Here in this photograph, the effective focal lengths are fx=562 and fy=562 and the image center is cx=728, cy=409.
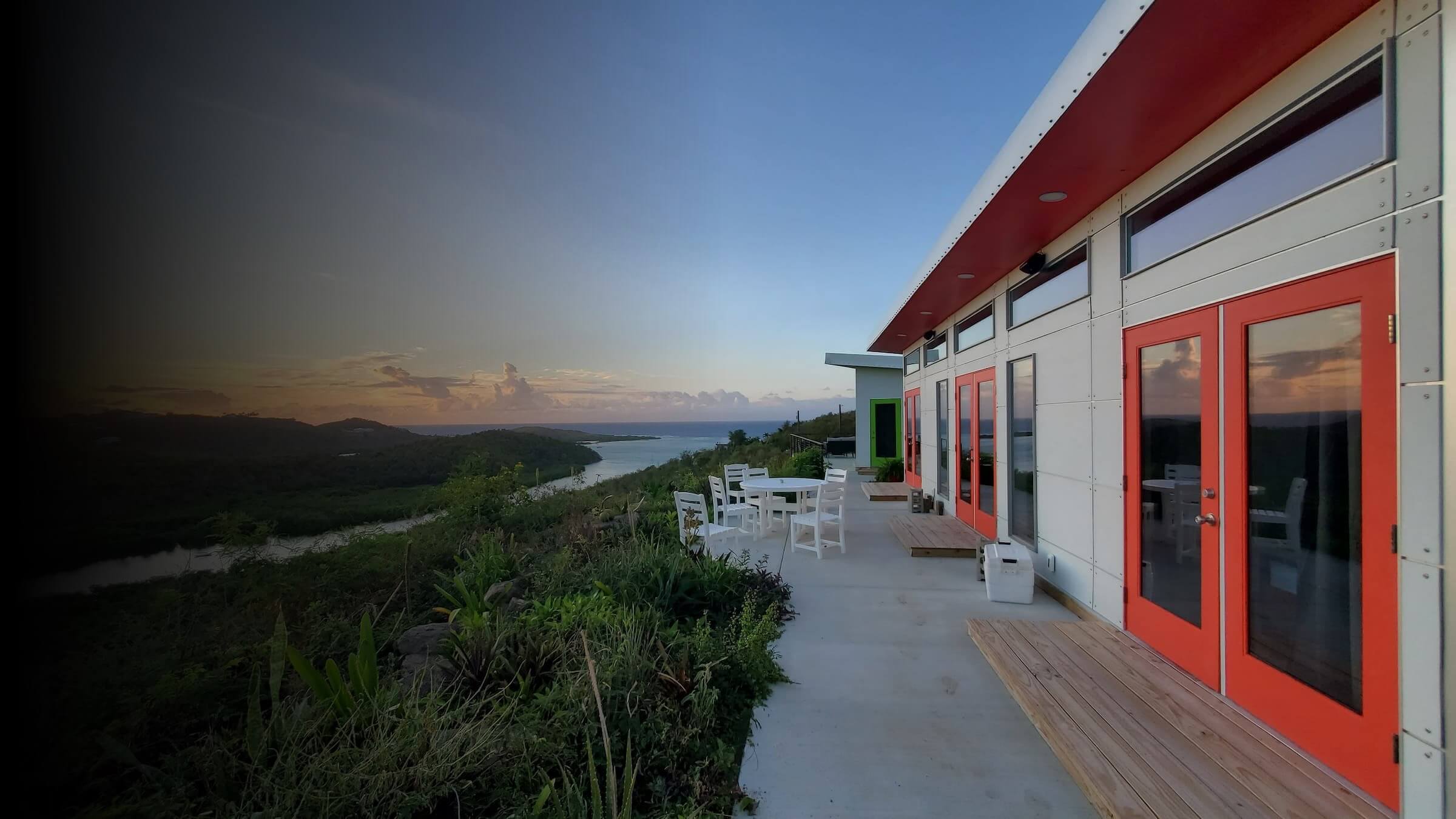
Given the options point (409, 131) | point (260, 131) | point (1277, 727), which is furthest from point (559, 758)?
point (1277, 727)

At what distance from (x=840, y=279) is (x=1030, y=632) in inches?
363

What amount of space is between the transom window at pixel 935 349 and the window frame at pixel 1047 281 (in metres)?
2.91

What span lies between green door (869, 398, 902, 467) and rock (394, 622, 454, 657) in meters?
12.3

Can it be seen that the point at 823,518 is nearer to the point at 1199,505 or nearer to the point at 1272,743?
the point at 1199,505

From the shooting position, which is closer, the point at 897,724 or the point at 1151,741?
the point at 1151,741

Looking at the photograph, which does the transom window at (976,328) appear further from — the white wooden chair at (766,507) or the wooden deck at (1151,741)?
the wooden deck at (1151,741)

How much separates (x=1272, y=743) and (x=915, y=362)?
361 inches

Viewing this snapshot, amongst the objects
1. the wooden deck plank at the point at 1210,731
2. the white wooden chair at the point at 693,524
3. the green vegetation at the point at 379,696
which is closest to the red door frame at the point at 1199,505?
the wooden deck plank at the point at 1210,731

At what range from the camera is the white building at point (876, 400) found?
1426 cm

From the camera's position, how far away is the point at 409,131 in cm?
205

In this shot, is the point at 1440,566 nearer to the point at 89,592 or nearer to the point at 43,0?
the point at 89,592

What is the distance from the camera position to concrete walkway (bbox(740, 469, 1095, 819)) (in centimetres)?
227

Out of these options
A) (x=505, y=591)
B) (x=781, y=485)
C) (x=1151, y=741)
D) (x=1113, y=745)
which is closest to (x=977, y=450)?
(x=781, y=485)

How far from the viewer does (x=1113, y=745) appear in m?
2.19
